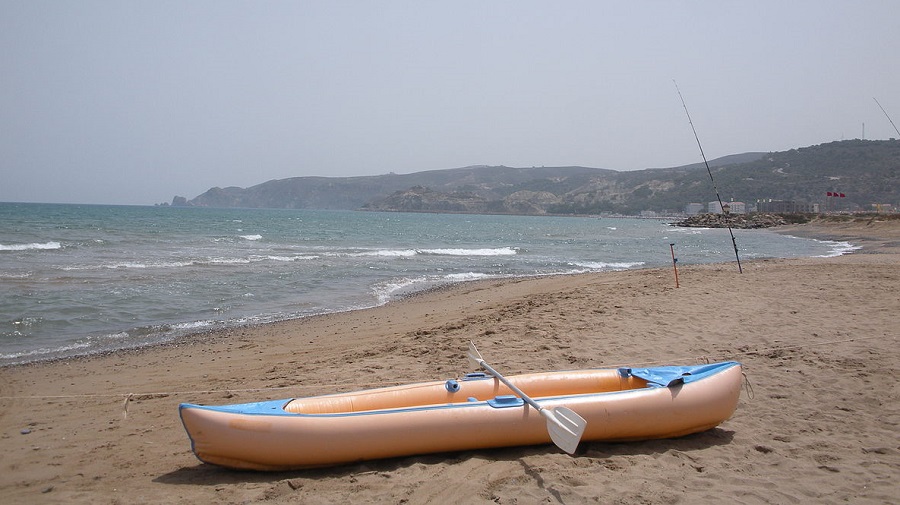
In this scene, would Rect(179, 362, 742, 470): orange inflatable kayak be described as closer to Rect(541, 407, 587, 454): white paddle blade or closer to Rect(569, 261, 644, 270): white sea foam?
Rect(541, 407, 587, 454): white paddle blade

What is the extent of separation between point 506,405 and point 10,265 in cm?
1724

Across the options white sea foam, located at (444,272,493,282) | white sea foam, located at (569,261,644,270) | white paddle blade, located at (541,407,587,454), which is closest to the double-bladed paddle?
white paddle blade, located at (541,407,587,454)

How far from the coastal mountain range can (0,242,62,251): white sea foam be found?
283 feet

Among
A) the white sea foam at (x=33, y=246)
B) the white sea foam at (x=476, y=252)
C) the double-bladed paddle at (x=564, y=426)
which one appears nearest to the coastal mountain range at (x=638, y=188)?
the white sea foam at (x=476, y=252)

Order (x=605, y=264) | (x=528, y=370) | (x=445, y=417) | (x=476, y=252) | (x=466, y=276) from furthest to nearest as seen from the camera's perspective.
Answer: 1. (x=476, y=252)
2. (x=605, y=264)
3. (x=466, y=276)
4. (x=528, y=370)
5. (x=445, y=417)

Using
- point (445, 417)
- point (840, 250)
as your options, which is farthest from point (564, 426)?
point (840, 250)

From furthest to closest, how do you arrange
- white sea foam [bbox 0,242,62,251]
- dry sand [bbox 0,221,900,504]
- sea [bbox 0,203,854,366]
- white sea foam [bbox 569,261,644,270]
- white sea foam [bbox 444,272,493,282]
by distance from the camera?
white sea foam [bbox 0,242,62,251], white sea foam [bbox 569,261,644,270], white sea foam [bbox 444,272,493,282], sea [bbox 0,203,854,366], dry sand [bbox 0,221,900,504]

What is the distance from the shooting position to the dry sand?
3629 mm

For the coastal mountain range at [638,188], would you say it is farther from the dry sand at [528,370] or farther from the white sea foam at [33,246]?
the white sea foam at [33,246]

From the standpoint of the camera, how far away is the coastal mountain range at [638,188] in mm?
87688

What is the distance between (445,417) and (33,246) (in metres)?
24.3

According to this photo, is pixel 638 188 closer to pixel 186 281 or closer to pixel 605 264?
pixel 605 264

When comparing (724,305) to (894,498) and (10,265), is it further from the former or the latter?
(10,265)

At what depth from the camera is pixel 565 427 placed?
3828mm
